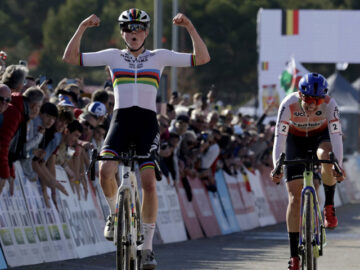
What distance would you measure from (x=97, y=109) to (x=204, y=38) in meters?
57.9

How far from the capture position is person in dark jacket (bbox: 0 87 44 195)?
458 inches

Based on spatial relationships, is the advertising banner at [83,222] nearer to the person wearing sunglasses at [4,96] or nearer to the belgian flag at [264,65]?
the person wearing sunglasses at [4,96]

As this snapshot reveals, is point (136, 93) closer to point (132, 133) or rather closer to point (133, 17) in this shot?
point (132, 133)

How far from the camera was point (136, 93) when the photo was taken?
994cm

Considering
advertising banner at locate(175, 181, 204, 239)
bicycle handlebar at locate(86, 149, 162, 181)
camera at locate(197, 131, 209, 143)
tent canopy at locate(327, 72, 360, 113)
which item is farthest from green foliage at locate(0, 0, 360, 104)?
bicycle handlebar at locate(86, 149, 162, 181)

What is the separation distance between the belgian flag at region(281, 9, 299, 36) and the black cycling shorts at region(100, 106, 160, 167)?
24.6 m

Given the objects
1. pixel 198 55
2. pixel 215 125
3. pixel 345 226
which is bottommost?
pixel 345 226

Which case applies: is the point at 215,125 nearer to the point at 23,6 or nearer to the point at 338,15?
the point at 338,15

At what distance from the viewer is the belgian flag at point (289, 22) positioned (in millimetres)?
34125

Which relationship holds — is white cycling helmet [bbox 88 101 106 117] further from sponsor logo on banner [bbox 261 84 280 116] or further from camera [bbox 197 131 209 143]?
sponsor logo on banner [bbox 261 84 280 116]

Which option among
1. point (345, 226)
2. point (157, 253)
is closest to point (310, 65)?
point (345, 226)

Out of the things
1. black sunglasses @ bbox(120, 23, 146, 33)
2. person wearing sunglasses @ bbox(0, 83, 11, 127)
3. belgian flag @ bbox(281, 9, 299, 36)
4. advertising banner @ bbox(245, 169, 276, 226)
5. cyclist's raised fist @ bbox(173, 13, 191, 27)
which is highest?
belgian flag @ bbox(281, 9, 299, 36)

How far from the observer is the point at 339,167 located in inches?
391

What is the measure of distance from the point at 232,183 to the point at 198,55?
10.8m
